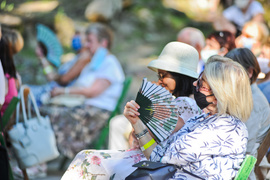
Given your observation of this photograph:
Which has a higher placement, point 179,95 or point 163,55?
point 163,55

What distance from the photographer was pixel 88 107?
5.42 metres

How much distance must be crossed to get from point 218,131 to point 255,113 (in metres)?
0.90

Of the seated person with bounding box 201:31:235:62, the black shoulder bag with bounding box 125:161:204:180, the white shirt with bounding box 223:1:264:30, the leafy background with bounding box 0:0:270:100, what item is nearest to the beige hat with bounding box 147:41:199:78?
the black shoulder bag with bounding box 125:161:204:180

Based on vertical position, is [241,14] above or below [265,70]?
above

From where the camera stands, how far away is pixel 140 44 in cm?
1055

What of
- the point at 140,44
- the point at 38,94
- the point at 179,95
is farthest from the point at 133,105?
the point at 140,44

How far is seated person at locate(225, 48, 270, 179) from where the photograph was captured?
3291 mm

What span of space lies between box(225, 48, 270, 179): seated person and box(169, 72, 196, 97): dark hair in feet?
1.50

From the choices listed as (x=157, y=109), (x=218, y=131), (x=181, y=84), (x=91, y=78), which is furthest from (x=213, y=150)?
(x=91, y=78)

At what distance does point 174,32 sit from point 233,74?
8.39 m

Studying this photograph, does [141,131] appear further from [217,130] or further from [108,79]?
[108,79]

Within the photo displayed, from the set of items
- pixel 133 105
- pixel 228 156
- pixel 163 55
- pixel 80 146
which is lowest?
pixel 80 146

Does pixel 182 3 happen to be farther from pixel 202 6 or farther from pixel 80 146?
pixel 80 146

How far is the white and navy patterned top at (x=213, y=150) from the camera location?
255 centimetres
